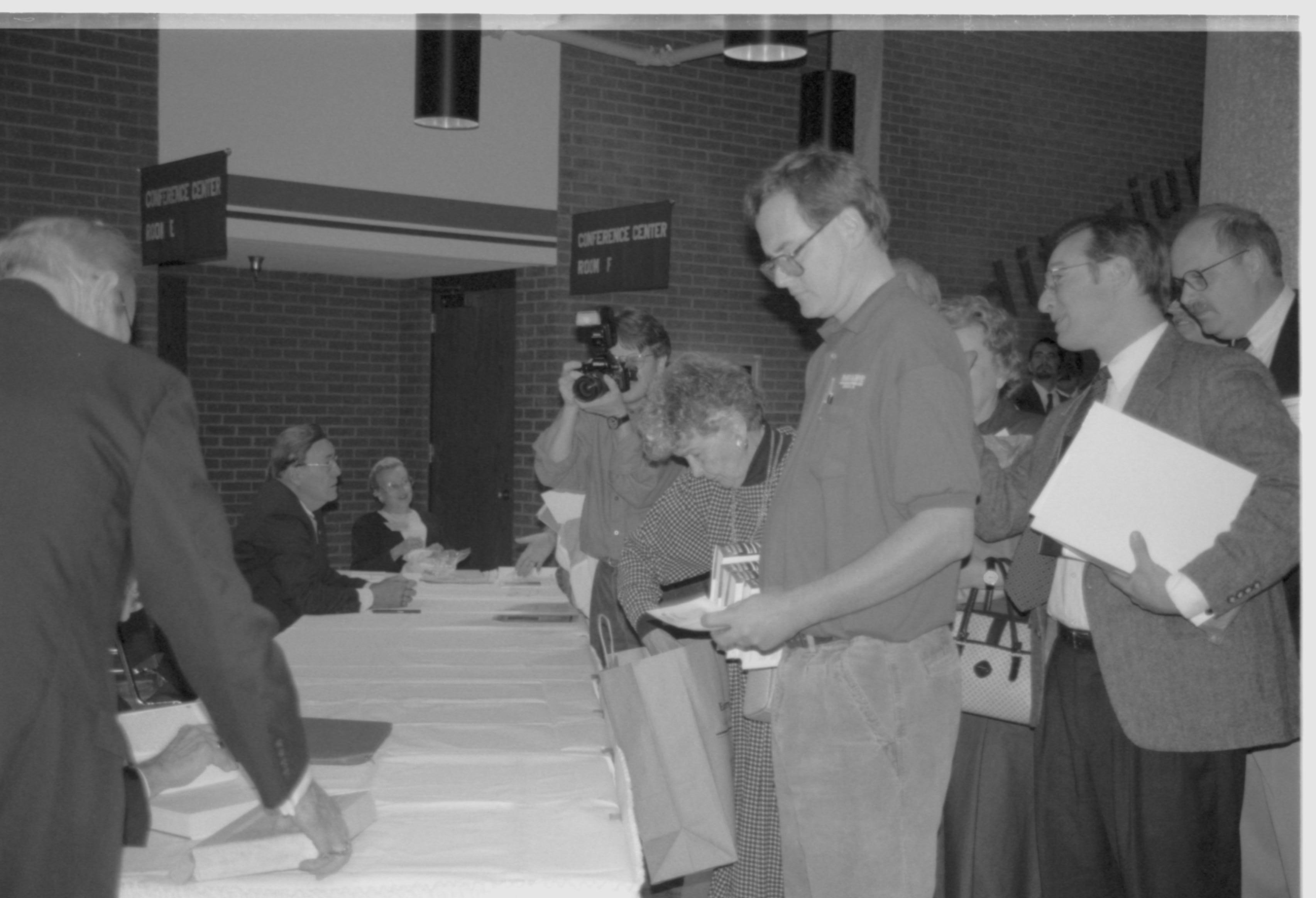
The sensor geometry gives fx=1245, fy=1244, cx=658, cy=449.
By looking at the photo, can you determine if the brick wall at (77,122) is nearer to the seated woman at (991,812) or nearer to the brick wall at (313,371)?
the brick wall at (313,371)

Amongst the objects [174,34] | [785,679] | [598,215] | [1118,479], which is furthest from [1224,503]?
[174,34]

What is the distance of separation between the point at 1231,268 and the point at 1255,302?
83mm

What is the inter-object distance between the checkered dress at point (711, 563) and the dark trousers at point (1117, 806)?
607 millimetres

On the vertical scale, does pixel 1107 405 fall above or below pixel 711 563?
above

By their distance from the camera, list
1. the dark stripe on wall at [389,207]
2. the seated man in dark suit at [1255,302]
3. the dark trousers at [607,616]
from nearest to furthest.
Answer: the seated man in dark suit at [1255,302], the dark trousers at [607,616], the dark stripe on wall at [389,207]

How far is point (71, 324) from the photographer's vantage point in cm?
149

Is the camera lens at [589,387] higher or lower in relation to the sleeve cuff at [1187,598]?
higher

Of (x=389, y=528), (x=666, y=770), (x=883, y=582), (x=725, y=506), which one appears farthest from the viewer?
(x=389, y=528)

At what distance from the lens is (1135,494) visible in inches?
77.9

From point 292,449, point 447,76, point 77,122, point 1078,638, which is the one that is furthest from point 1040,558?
point 77,122

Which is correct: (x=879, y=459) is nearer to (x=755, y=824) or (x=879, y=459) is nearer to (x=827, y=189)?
(x=827, y=189)

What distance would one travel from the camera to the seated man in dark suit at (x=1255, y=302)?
2428 mm

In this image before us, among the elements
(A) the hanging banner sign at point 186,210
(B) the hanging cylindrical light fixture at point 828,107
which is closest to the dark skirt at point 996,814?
(A) the hanging banner sign at point 186,210

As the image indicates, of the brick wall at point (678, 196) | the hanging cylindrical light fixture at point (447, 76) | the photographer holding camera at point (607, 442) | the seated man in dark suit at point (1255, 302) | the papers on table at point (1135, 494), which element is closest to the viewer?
the papers on table at point (1135, 494)
